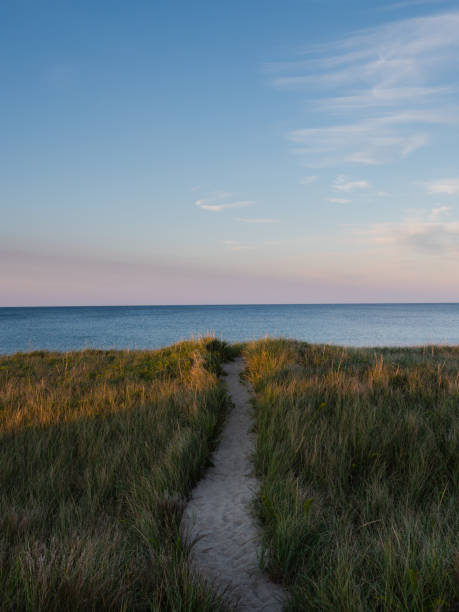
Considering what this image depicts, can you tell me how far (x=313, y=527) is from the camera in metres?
3.12

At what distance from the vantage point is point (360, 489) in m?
4.08

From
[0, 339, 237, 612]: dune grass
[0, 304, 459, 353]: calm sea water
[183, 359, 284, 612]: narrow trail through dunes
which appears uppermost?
[0, 339, 237, 612]: dune grass

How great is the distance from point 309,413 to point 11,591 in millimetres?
4547

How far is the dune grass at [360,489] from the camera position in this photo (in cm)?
243

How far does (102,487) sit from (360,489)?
2895mm

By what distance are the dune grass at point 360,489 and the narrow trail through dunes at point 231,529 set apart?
17 centimetres

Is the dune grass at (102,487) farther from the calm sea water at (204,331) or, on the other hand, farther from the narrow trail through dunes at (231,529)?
the calm sea water at (204,331)

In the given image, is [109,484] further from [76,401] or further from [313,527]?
[76,401]

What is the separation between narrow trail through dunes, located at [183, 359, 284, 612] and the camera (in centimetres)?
280

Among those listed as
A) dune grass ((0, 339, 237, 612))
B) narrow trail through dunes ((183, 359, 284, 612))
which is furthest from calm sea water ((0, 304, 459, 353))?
narrow trail through dunes ((183, 359, 284, 612))

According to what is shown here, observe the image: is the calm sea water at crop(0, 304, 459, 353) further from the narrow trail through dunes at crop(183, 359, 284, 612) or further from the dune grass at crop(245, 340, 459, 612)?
the narrow trail through dunes at crop(183, 359, 284, 612)

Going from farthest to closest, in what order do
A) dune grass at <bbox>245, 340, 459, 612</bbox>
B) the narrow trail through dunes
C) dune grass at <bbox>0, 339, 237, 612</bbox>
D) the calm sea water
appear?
the calm sea water < the narrow trail through dunes < dune grass at <bbox>245, 340, 459, 612</bbox> < dune grass at <bbox>0, 339, 237, 612</bbox>

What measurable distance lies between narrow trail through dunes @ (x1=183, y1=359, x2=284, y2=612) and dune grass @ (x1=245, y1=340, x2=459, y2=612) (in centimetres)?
17


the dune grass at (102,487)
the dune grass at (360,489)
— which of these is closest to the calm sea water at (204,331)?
the dune grass at (102,487)
